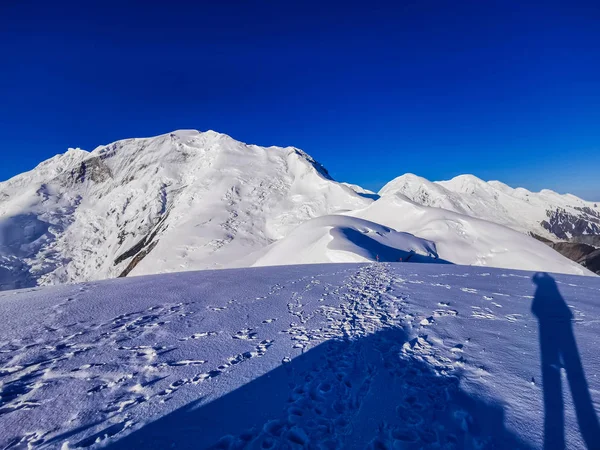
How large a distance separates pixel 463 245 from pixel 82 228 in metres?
87.7

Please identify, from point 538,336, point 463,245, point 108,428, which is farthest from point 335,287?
point 463,245

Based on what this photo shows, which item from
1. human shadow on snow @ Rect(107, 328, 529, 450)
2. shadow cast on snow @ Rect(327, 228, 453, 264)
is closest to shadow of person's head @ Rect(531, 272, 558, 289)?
human shadow on snow @ Rect(107, 328, 529, 450)

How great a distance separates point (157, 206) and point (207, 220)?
970 inches

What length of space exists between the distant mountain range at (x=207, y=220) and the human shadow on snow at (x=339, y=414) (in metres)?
13.7

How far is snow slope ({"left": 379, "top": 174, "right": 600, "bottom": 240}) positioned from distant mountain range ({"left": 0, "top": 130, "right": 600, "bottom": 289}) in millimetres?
56420

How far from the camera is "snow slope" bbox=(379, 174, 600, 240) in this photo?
135 meters

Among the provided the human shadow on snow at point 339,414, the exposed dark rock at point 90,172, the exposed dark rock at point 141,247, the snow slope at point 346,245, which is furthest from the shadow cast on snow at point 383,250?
the exposed dark rock at point 90,172

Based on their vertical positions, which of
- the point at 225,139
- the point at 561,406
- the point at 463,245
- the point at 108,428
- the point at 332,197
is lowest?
the point at 108,428

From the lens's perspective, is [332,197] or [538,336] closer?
[538,336]

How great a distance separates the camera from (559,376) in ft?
11.1

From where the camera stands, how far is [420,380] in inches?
135

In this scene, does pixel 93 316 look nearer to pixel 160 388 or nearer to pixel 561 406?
pixel 160 388

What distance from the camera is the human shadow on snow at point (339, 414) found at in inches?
99.8

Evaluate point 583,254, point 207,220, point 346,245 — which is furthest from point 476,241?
point 207,220
